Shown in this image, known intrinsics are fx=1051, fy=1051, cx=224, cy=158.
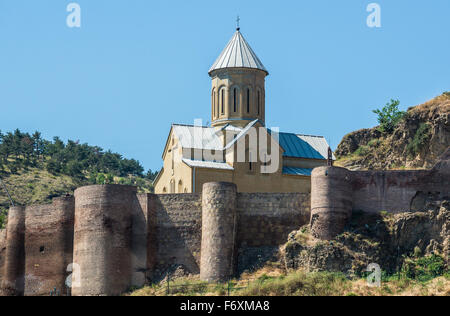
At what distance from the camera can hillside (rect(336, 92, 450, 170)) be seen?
52562mm

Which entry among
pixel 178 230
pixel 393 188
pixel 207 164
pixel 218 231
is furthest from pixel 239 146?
pixel 393 188

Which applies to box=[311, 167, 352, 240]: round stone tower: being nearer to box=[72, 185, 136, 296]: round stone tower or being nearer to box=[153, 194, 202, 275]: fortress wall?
box=[153, 194, 202, 275]: fortress wall

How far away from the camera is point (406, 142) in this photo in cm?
5541

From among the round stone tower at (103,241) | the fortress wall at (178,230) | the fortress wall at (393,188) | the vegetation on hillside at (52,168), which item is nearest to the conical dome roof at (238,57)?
the fortress wall at (178,230)

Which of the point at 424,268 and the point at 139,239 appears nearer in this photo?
the point at 424,268

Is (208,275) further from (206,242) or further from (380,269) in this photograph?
(380,269)

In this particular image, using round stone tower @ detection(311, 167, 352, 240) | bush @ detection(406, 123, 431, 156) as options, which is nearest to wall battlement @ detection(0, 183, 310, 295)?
round stone tower @ detection(311, 167, 352, 240)

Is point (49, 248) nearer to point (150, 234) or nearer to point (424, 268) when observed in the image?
point (150, 234)

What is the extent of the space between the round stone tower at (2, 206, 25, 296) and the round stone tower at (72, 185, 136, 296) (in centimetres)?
334

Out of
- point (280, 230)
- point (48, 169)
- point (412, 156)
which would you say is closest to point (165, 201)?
point (280, 230)

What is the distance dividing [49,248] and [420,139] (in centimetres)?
1957

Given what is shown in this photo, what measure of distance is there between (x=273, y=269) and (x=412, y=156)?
13735 mm
